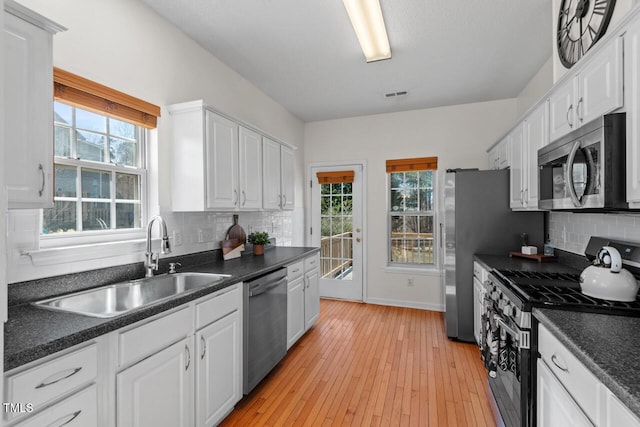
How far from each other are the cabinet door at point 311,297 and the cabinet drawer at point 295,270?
0.14 m

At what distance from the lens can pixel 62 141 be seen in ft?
5.92

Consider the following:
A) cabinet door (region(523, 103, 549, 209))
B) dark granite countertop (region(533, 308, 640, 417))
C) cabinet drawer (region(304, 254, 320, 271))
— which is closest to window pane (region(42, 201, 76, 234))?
cabinet drawer (region(304, 254, 320, 271))

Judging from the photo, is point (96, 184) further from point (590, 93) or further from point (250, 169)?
point (590, 93)

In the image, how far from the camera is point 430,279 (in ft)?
13.9

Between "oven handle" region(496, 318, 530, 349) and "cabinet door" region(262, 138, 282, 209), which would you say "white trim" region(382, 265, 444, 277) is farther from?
"oven handle" region(496, 318, 530, 349)

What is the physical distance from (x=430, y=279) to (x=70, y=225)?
3.92 meters

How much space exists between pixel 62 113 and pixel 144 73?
0.62 meters

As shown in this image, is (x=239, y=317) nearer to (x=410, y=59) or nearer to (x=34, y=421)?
(x=34, y=421)

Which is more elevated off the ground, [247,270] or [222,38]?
[222,38]

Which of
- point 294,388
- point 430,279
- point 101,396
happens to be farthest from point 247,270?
point 430,279

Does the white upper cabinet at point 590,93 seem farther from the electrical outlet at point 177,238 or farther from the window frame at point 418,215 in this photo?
the electrical outlet at point 177,238

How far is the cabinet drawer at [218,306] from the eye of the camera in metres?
1.73

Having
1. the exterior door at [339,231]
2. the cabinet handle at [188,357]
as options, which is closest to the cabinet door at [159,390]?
the cabinet handle at [188,357]

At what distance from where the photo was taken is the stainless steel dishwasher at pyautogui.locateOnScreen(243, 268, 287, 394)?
2.15 metres
